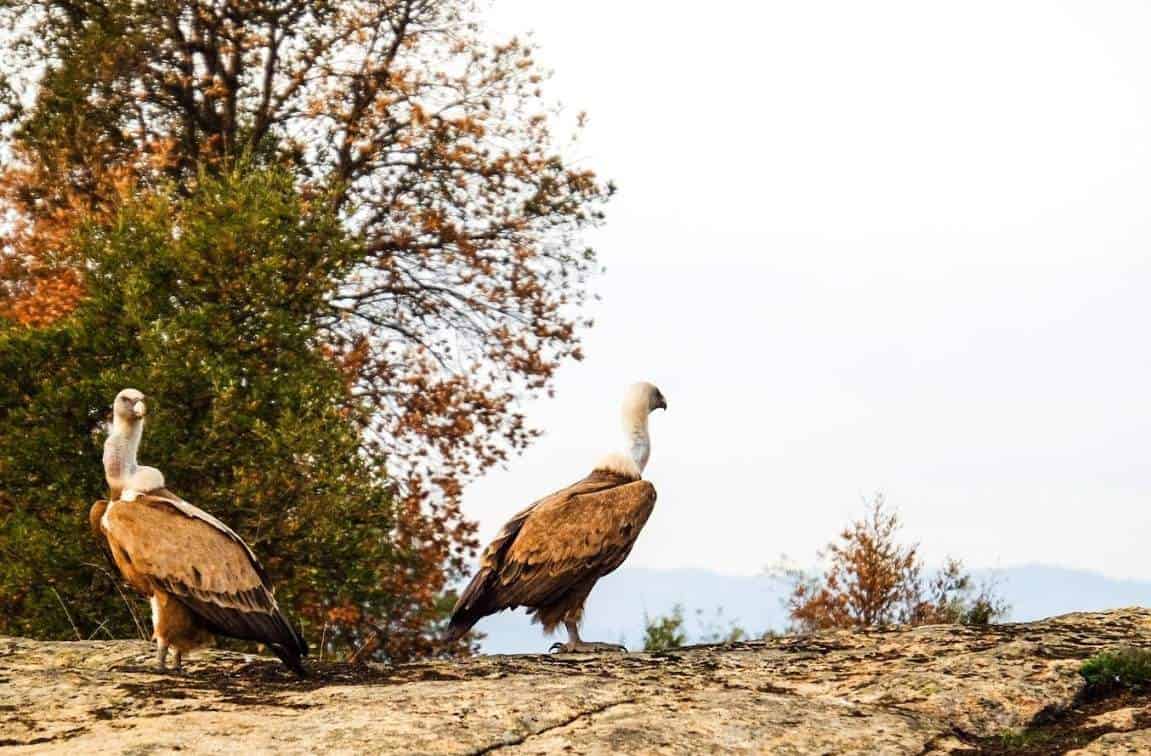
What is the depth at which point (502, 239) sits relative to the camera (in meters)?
29.3

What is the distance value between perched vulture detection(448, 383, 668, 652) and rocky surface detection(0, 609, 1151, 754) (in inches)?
44.6

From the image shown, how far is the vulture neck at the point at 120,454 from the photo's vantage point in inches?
465

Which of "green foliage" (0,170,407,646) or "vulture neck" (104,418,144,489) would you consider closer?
"vulture neck" (104,418,144,489)

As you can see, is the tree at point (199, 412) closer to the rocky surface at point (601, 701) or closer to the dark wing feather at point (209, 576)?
the rocky surface at point (601, 701)

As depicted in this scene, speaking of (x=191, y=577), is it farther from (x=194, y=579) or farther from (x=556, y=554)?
(x=556, y=554)

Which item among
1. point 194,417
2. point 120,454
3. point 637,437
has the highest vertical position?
point 194,417

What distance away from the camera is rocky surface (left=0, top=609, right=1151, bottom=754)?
849 centimetres

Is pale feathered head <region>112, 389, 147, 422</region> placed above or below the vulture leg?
above

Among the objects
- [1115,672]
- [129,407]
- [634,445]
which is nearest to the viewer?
[1115,672]

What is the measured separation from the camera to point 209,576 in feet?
36.2

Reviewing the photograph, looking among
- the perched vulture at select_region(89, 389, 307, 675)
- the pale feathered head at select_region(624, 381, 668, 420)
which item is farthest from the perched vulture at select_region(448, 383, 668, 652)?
the perched vulture at select_region(89, 389, 307, 675)

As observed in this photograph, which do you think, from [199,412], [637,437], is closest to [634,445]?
[637,437]

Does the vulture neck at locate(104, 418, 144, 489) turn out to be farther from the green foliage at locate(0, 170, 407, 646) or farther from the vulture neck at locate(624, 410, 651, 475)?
the green foliage at locate(0, 170, 407, 646)

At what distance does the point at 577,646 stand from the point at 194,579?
325 centimetres
